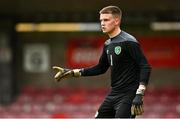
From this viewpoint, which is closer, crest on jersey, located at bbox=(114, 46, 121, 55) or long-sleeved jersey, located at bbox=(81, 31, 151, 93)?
long-sleeved jersey, located at bbox=(81, 31, 151, 93)

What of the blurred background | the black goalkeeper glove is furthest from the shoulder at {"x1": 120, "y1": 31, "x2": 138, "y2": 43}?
the blurred background

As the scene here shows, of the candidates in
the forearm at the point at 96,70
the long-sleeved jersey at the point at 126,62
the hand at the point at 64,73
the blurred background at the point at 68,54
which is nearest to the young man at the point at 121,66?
the long-sleeved jersey at the point at 126,62

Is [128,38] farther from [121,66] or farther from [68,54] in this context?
[68,54]

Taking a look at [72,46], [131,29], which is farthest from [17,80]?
[131,29]

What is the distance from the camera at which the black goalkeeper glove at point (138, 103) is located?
5862mm

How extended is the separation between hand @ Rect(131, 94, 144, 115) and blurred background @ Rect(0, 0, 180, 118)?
9.50 meters

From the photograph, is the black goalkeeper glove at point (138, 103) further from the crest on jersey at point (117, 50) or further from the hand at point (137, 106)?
the crest on jersey at point (117, 50)

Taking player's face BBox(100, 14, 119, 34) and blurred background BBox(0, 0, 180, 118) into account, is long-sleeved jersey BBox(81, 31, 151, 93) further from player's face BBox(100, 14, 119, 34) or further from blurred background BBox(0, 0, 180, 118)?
blurred background BBox(0, 0, 180, 118)

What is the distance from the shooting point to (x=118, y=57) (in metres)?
6.11

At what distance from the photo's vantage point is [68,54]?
16938 mm

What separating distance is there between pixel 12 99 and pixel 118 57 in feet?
34.5

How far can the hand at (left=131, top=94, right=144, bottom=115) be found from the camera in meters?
5.86

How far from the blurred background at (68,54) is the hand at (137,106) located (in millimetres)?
9497

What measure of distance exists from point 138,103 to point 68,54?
36.5 ft
